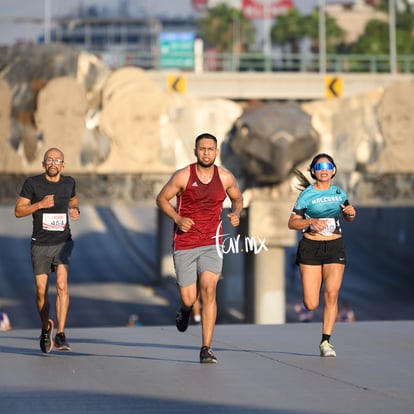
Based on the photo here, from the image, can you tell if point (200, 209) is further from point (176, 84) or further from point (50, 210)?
point (176, 84)

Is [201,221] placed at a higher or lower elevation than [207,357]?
higher

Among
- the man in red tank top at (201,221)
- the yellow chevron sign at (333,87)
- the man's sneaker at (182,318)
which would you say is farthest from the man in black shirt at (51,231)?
the yellow chevron sign at (333,87)

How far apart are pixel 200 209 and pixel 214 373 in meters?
1.61

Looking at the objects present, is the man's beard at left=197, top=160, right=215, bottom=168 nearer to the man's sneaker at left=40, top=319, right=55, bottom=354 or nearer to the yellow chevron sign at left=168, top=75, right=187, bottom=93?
the man's sneaker at left=40, top=319, right=55, bottom=354

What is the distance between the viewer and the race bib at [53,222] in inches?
523

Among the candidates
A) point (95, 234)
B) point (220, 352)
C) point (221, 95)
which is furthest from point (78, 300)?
point (220, 352)

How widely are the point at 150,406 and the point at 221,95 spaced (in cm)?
5444

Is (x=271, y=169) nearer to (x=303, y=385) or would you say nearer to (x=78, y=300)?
(x=78, y=300)

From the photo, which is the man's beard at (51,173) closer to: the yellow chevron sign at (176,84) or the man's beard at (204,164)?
the man's beard at (204,164)

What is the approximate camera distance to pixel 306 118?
41906mm

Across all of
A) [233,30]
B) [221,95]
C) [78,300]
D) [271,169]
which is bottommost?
[78,300]

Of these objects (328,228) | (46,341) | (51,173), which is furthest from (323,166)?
(46,341)

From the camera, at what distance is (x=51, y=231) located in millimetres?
13352

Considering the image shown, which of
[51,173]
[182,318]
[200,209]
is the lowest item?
[182,318]
